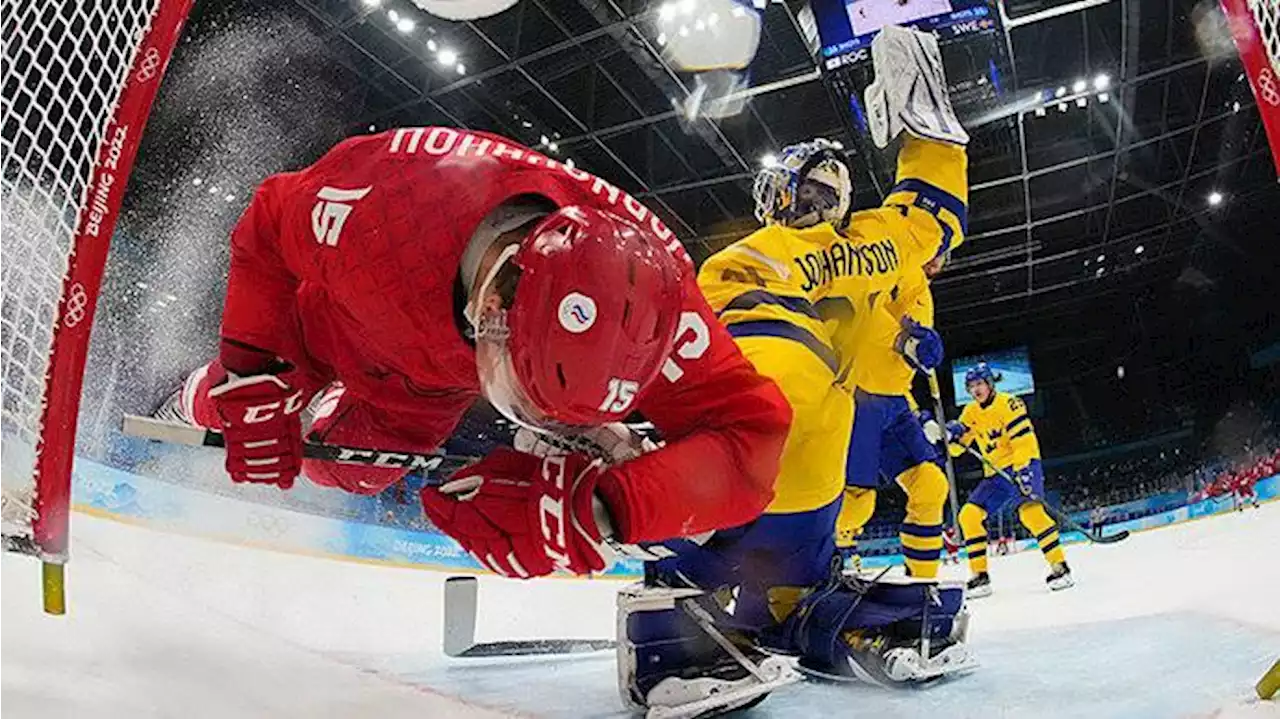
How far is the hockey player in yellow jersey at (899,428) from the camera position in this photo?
199 cm

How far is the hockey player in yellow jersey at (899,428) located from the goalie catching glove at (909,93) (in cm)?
26

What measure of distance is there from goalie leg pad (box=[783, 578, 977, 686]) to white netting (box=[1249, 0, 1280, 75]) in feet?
2.57

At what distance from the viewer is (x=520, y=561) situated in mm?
846

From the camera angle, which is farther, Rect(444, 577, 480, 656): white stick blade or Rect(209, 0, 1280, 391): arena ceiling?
Rect(209, 0, 1280, 391): arena ceiling

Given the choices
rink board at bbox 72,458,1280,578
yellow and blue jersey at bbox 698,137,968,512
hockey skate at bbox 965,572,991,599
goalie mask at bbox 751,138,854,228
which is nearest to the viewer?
yellow and blue jersey at bbox 698,137,968,512

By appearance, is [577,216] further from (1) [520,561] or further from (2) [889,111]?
(2) [889,111]

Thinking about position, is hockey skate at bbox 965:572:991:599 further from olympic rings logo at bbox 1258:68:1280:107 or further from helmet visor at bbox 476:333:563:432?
helmet visor at bbox 476:333:563:432

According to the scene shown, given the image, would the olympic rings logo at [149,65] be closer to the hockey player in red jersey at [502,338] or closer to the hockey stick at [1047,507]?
the hockey player in red jersey at [502,338]

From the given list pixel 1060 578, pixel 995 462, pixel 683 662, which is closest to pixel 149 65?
pixel 683 662

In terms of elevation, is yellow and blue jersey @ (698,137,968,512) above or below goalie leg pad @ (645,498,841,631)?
above

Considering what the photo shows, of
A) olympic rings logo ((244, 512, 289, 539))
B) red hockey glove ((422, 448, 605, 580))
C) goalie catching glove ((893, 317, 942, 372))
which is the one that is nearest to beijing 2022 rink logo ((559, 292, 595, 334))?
red hockey glove ((422, 448, 605, 580))

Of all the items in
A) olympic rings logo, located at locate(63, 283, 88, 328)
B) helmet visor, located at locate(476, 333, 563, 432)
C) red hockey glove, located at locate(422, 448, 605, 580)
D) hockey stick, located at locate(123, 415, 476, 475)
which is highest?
olympic rings logo, located at locate(63, 283, 88, 328)

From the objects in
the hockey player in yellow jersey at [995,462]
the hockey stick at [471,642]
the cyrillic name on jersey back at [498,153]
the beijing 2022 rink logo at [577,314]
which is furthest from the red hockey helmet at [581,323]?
the hockey player in yellow jersey at [995,462]

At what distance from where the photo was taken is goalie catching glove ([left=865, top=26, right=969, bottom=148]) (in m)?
1.84
